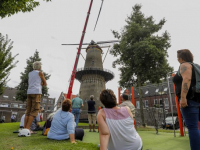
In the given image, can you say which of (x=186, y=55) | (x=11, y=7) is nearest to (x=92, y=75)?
(x=11, y=7)

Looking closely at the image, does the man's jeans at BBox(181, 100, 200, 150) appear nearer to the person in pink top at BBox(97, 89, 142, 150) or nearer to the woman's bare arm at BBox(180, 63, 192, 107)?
the woman's bare arm at BBox(180, 63, 192, 107)

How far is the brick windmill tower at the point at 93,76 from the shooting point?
2700 cm

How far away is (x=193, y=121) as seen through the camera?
235 centimetres

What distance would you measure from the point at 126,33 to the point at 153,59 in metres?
3.97

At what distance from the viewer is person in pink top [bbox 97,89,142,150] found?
6.50 feet

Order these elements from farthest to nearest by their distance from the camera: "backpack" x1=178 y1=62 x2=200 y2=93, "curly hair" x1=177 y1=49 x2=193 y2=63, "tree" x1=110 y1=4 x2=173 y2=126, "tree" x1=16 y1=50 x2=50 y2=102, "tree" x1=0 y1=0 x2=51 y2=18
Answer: "tree" x1=16 y1=50 x2=50 y2=102 → "tree" x1=110 y1=4 x2=173 y2=126 → "tree" x1=0 y1=0 x2=51 y2=18 → "curly hair" x1=177 y1=49 x2=193 y2=63 → "backpack" x1=178 y1=62 x2=200 y2=93

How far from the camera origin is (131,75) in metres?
14.9

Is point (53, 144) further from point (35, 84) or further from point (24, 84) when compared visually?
point (24, 84)

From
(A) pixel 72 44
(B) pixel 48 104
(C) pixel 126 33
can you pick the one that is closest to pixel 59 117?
(C) pixel 126 33

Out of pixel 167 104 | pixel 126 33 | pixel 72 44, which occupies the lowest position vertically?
pixel 167 104

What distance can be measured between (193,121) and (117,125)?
1.35 metres

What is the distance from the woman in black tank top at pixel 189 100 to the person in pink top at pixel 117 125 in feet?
3.17

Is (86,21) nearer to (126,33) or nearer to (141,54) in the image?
(126,33)

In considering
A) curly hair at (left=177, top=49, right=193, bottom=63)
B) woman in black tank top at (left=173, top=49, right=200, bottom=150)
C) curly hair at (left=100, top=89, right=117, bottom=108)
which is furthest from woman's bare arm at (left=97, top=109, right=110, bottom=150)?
curly hair at (left=177, top=49, right=193, bottom=63)
